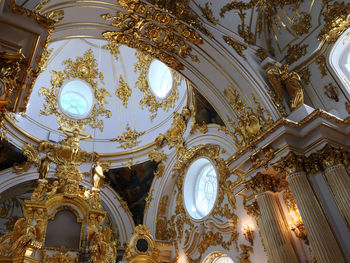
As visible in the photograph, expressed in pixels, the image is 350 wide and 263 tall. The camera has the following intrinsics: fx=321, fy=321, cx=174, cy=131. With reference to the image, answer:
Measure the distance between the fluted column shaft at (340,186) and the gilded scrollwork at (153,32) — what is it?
4765 millimetres

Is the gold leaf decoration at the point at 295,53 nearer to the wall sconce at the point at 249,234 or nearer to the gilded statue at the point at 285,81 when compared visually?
the gilded statue at the point at 285,81

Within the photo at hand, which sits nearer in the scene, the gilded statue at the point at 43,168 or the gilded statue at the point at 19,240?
the gilded statue at the point at 19,240

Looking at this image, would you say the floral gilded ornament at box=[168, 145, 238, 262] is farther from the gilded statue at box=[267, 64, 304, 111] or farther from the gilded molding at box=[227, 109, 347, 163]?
the gilded statue at box=[267, 64, 304, 111]

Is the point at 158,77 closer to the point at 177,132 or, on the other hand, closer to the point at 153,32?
the point at 177,132

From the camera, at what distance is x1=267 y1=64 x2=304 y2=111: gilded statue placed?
28.2ft

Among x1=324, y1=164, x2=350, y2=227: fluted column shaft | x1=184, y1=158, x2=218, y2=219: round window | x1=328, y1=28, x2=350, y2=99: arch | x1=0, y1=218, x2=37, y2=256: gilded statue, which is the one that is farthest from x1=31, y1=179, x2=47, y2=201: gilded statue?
x1=328, y1=28, x2=350, y2=99: arch

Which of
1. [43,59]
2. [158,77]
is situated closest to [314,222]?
[43,59]

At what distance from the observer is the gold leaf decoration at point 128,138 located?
49.2 ft

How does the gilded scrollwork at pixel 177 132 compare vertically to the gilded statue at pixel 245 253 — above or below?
above

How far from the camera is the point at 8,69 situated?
4289mm

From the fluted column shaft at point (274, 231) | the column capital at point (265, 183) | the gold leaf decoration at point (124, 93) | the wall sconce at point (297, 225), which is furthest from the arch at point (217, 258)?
the gold leaf decoration at point (124, 93)

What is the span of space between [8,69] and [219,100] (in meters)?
6.52

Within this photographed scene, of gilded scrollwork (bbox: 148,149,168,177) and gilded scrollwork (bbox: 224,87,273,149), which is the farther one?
gilded scrollwork (bbox: 148,149,168,177)

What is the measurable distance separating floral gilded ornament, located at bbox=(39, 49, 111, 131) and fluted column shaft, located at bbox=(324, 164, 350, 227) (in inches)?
432
